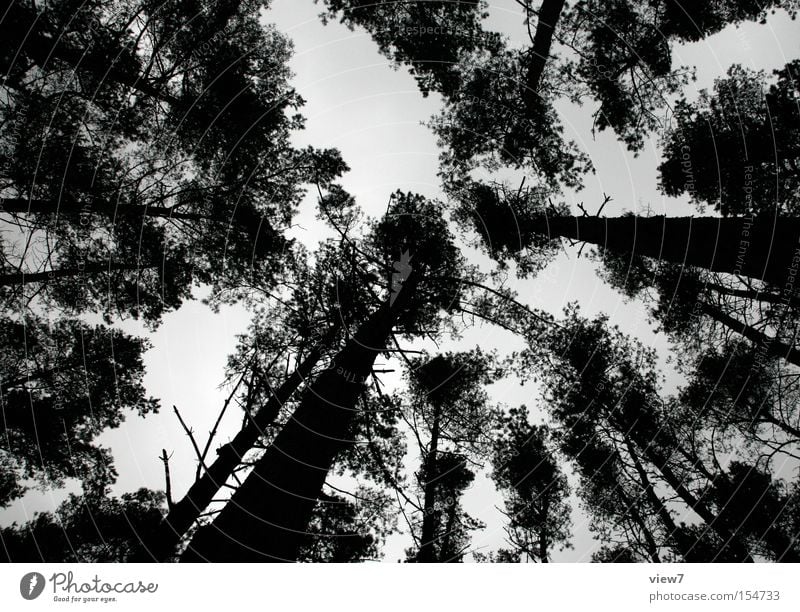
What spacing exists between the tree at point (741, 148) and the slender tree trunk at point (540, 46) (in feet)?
10.2

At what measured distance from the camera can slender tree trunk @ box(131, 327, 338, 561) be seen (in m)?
5.00

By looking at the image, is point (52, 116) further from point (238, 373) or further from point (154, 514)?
point (154, 514)

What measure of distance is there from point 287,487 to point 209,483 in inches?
90.5

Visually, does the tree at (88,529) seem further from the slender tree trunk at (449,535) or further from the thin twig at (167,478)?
the slender tree trunk at (449,535)

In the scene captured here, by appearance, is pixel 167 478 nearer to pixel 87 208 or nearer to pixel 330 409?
pixel 330 409

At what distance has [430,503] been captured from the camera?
9.30m

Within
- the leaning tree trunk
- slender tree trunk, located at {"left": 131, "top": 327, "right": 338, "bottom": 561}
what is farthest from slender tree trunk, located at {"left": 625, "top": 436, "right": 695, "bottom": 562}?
slender tree trunk, located at {"left": 131, "top": 327, "right": 338, "bottom": 561}

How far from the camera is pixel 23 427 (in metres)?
7.38

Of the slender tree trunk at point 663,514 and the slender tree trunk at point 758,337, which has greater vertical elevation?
the slender tree trunk at point 758,337

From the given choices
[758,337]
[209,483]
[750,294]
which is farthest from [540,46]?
[209,483]

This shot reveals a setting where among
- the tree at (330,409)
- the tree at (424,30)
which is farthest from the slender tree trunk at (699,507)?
the tree at (424,30)

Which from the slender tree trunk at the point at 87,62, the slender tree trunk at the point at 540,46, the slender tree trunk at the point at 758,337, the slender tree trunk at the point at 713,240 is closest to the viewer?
the slender tree trunk at the point at 713,240

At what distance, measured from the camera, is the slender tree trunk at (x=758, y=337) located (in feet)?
23.8
